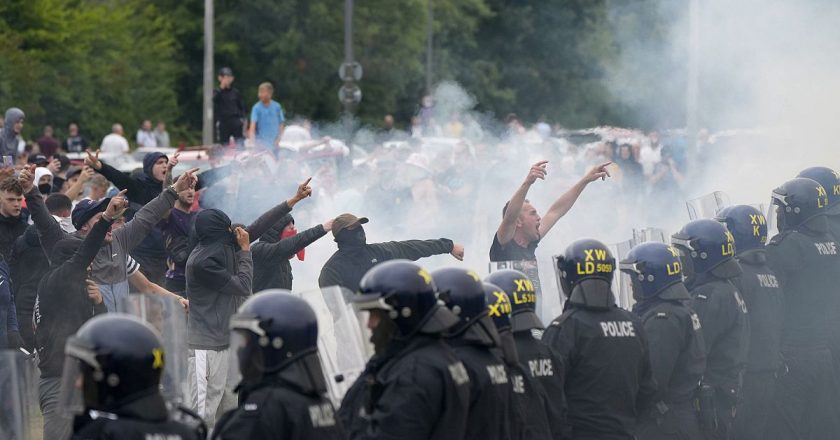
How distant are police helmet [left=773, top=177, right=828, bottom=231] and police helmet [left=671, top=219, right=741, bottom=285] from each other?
1766 mm

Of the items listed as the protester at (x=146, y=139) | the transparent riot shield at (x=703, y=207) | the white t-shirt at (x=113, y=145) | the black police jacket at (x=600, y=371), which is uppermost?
the protester at (x=146, y=139)

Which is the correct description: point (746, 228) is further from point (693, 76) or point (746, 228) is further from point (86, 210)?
point (693, 76)

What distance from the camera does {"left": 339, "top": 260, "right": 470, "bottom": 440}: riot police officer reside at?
5531mm

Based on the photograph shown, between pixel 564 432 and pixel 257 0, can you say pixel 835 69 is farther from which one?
pixel 257 0

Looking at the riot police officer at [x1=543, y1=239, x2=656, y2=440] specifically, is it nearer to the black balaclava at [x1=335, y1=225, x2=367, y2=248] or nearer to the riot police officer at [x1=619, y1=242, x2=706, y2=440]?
the riot police officer at [x1=619, y1=242, x2=706, y2=440]

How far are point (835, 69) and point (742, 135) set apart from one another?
1.59 m

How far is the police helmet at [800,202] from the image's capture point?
10.5m

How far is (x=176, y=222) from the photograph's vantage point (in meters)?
11.0

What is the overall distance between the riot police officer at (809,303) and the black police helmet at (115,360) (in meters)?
6.33

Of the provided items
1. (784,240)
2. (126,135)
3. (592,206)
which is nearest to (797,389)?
(784,240)

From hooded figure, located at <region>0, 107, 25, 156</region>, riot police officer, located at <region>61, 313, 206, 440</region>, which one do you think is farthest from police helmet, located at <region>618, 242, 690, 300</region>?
hooded figure, located at <region>0, 107, 25, 156</region>

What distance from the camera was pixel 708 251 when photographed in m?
Answer: 8.78

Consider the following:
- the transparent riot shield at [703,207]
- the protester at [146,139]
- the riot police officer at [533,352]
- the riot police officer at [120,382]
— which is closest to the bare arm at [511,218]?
the transparent riot shield at [703,207]

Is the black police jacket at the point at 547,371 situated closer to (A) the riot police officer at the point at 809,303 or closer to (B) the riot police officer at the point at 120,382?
(B) the riot police officer at the point at 120,382
